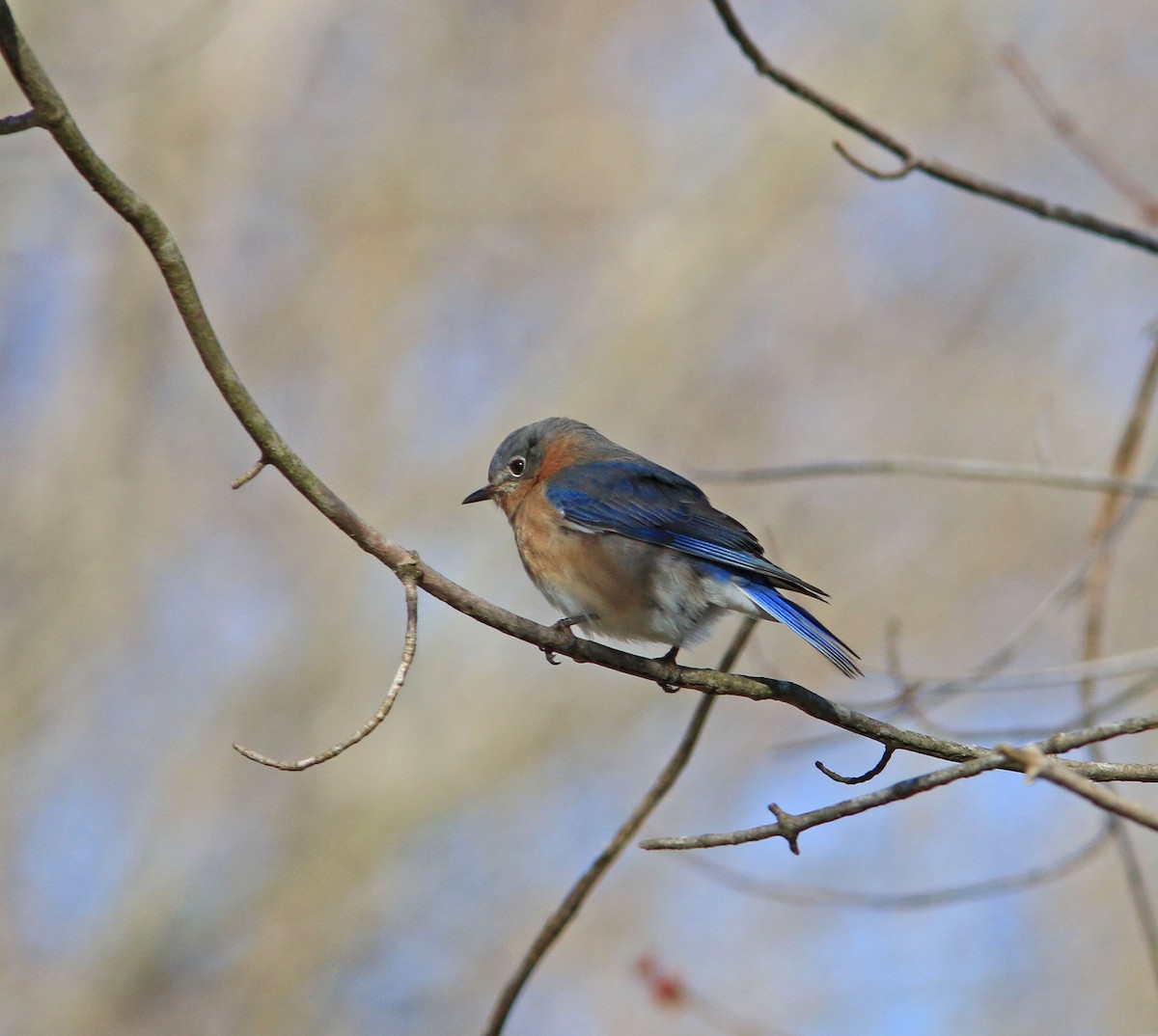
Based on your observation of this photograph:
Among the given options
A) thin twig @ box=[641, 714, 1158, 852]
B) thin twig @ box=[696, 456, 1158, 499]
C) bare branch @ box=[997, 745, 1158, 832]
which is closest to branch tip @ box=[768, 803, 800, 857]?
thin twig @ box=[641, 714, 1158, 852]

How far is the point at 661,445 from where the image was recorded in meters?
9.31

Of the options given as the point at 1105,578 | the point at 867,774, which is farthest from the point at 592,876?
the point at 1105,578

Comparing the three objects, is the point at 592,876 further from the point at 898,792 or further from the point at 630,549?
the point at 630,549

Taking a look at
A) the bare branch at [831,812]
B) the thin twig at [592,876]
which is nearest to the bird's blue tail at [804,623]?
the thin twig at [592,876]

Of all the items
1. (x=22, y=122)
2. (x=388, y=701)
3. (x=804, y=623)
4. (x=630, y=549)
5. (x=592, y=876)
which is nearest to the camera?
(x=22, y=122)

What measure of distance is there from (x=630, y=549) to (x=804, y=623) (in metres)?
0.84

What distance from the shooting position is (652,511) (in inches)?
165

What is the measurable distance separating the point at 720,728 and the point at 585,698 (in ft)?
3.85

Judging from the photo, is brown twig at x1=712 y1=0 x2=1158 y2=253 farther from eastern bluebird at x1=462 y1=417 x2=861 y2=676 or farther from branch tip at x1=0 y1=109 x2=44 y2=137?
branch tip at x1=0 y1=109 x2=44 y2=137

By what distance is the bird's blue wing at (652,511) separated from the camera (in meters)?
3.86

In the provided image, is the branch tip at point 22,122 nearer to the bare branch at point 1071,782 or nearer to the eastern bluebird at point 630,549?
the bare branch at point 1071,782

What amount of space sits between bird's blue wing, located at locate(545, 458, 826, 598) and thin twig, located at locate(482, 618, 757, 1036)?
605 millimetres

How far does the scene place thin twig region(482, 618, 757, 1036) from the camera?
9.59 feet

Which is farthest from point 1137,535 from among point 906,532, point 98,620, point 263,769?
point 98,620
